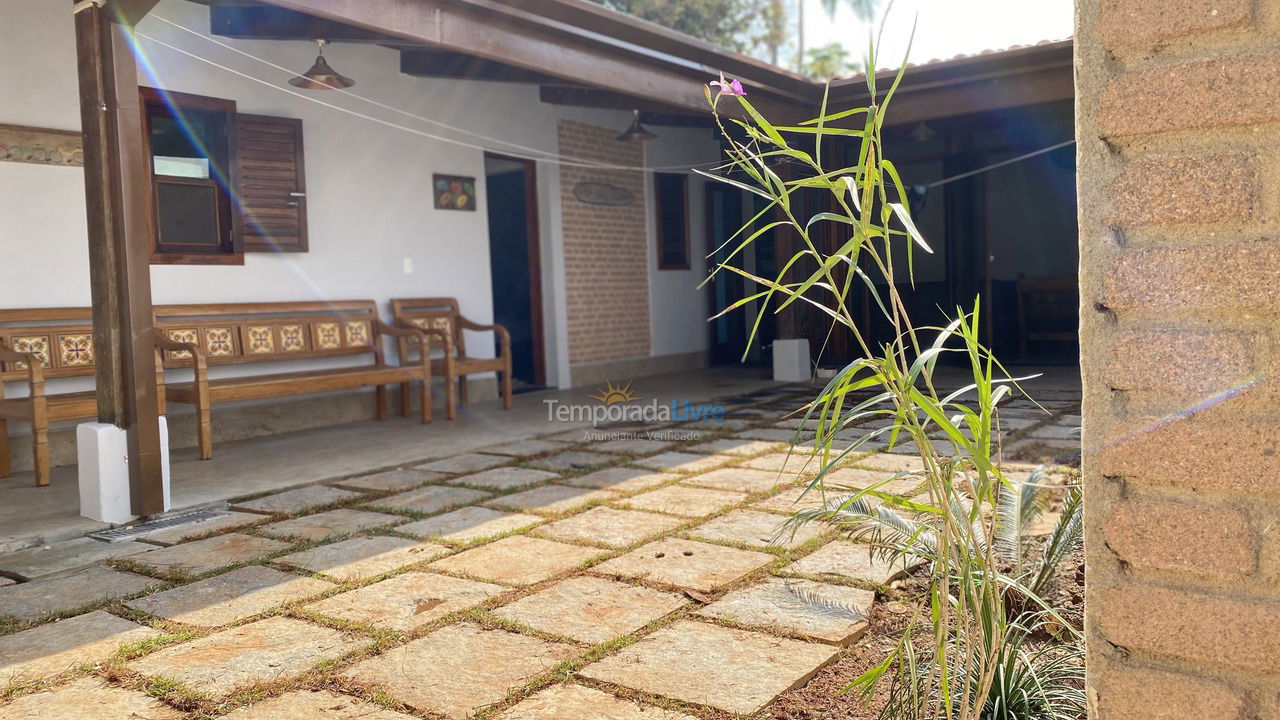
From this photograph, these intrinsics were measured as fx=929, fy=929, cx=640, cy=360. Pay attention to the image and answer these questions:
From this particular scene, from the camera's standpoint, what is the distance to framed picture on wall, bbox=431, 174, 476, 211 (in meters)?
7.16

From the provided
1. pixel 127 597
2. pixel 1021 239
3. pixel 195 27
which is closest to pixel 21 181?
pixel 195 27

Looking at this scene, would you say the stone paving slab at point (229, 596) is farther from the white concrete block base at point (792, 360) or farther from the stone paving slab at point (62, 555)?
the white concrete block base at point (792, 360)

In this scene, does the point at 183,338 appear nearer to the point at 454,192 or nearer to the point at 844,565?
the point at 454,192

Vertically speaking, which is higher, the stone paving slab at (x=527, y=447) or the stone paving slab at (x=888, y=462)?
the stone paving slab at (x=527, y=447)

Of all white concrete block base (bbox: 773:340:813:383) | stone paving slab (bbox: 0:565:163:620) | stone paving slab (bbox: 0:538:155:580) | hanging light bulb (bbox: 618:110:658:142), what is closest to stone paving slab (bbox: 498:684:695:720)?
stone paving slab (bbox: 0:565:163:620)

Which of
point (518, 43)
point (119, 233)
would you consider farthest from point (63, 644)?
point (518, 43)

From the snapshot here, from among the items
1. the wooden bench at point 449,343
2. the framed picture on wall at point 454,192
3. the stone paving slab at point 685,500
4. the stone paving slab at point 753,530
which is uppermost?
the framed picture on wall at point 454,192

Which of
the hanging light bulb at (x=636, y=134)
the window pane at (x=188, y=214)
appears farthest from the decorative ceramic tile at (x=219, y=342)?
the hanging light bulb at (x=636, y=134)

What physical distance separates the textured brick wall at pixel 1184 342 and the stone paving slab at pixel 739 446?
3836 mm

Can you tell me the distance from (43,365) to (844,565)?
13.5ft

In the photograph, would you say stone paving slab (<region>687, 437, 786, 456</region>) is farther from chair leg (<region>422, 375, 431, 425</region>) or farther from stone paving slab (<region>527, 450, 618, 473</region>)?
chair leg (<region>422, 375, 431, 425</region>)

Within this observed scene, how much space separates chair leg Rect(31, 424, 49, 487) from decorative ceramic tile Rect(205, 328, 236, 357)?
49.5 inches

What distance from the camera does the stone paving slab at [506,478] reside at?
4160mm

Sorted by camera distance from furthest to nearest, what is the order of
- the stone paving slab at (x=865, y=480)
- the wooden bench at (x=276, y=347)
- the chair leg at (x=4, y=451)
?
the wooden bench at (x=276, y=347) < the chair leg at (x=4, y=451) < the stone paving slab at (x=865, y=480)
